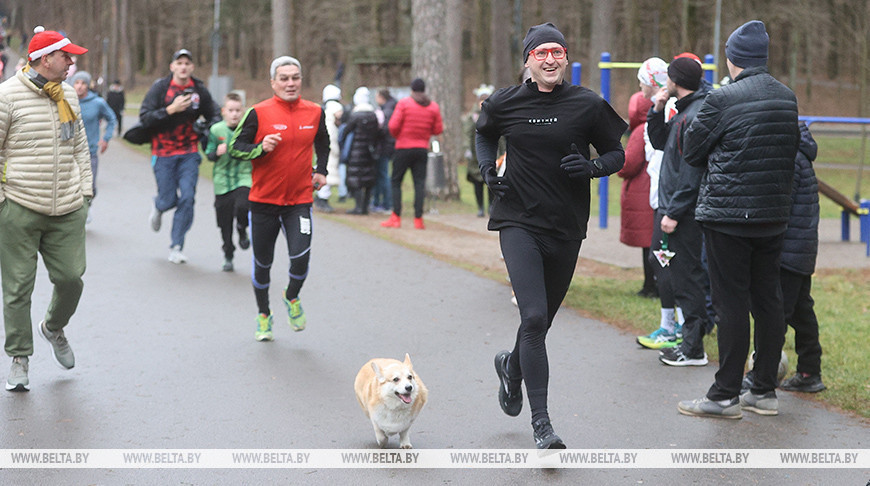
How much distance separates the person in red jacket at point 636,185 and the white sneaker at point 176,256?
16.4ft

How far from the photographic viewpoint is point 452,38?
19344mm

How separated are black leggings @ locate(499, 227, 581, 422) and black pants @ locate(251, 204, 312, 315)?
8.25 feet

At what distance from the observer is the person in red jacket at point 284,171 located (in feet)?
24.9

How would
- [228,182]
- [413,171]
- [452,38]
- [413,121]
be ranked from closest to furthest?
[228,182] < [413,121] < [413,171] < [452,38]

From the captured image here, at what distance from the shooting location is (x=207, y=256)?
12.0 meters

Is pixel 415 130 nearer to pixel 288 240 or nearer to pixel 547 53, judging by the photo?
pixel 288 240

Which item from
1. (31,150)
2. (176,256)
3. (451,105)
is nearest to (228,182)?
(176,256)

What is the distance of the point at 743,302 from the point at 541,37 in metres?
1.92

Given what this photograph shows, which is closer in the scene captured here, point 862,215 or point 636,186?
point 636,186

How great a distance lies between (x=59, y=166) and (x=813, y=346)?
477 centimetres

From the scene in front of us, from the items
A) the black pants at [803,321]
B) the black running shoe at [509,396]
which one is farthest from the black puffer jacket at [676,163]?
the black running shoe at [509,396]

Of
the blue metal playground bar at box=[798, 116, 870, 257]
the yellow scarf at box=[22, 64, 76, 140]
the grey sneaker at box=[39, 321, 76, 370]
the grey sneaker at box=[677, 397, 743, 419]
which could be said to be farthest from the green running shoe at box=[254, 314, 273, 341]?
the blue metal playground bar at box=[798, 116, 870, 257]

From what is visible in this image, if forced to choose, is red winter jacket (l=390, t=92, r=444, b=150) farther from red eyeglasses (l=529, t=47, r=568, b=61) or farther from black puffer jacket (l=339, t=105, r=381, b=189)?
red eyeglasses (l=529, t=47, r=568, b=61)

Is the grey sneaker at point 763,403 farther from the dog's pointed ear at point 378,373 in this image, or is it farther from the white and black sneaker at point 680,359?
the dog's pointed ear at point 378,373
